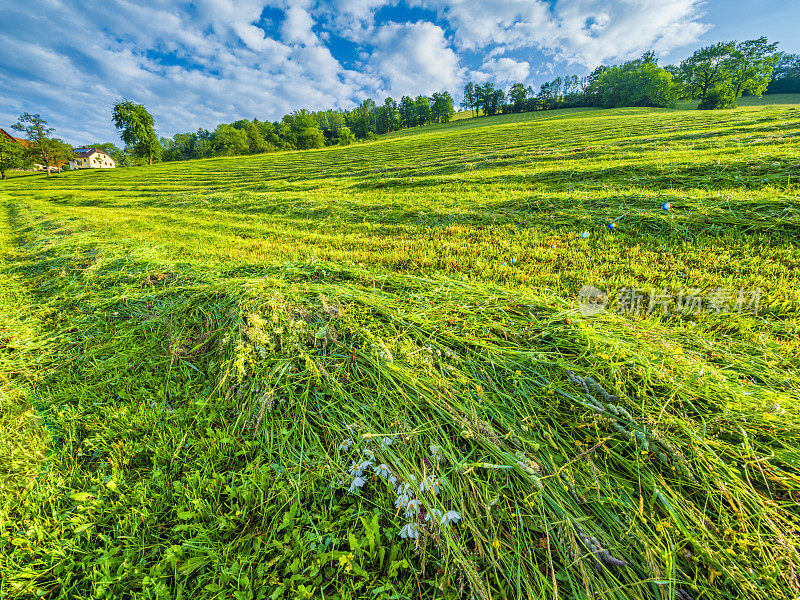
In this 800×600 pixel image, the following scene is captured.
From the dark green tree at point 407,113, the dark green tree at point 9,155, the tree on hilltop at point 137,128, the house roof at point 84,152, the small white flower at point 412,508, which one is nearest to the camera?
the small white flower at point 412,508

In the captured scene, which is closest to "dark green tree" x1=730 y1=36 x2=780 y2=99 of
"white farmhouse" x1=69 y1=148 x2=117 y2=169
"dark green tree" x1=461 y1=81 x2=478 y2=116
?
"dark green tree" x1=461 y1=81 x2=478 y2=116

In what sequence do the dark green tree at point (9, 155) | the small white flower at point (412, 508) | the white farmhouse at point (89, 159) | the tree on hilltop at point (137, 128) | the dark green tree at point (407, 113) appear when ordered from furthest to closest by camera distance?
the dark green tree at point (407, 113), the white farmhouse at point (89, 159), the tree on hilltop at point (137, 128), the dark green tree at point (9, 155), the small white flower at point (412, 508)

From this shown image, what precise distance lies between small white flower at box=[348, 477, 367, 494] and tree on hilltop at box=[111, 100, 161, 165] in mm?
74520

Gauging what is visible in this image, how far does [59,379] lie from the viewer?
2455 millimetres

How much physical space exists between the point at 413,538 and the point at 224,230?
28.5 ft

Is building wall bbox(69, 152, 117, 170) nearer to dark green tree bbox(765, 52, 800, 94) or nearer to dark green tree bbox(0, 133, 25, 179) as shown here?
dark green tree bbox(0, 133, 25, 179)

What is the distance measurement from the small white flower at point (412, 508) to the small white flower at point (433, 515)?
0.20 feet

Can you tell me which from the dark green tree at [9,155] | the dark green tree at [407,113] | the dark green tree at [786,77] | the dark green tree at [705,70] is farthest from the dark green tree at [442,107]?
the dark green tree at [9,155]

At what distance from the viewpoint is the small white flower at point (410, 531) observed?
136 centimetres

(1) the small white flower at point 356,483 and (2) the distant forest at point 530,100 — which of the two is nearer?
(1) the small white flower at point 356,483

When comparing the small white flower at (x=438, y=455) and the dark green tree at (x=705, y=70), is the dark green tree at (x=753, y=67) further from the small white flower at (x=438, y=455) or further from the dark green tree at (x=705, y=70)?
the small white flower at (x=438, y=455)

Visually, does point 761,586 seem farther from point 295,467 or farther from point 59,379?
point 59,379

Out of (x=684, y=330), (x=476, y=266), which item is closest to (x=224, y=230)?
(x=476, y=266)

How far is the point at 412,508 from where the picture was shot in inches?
56.6
